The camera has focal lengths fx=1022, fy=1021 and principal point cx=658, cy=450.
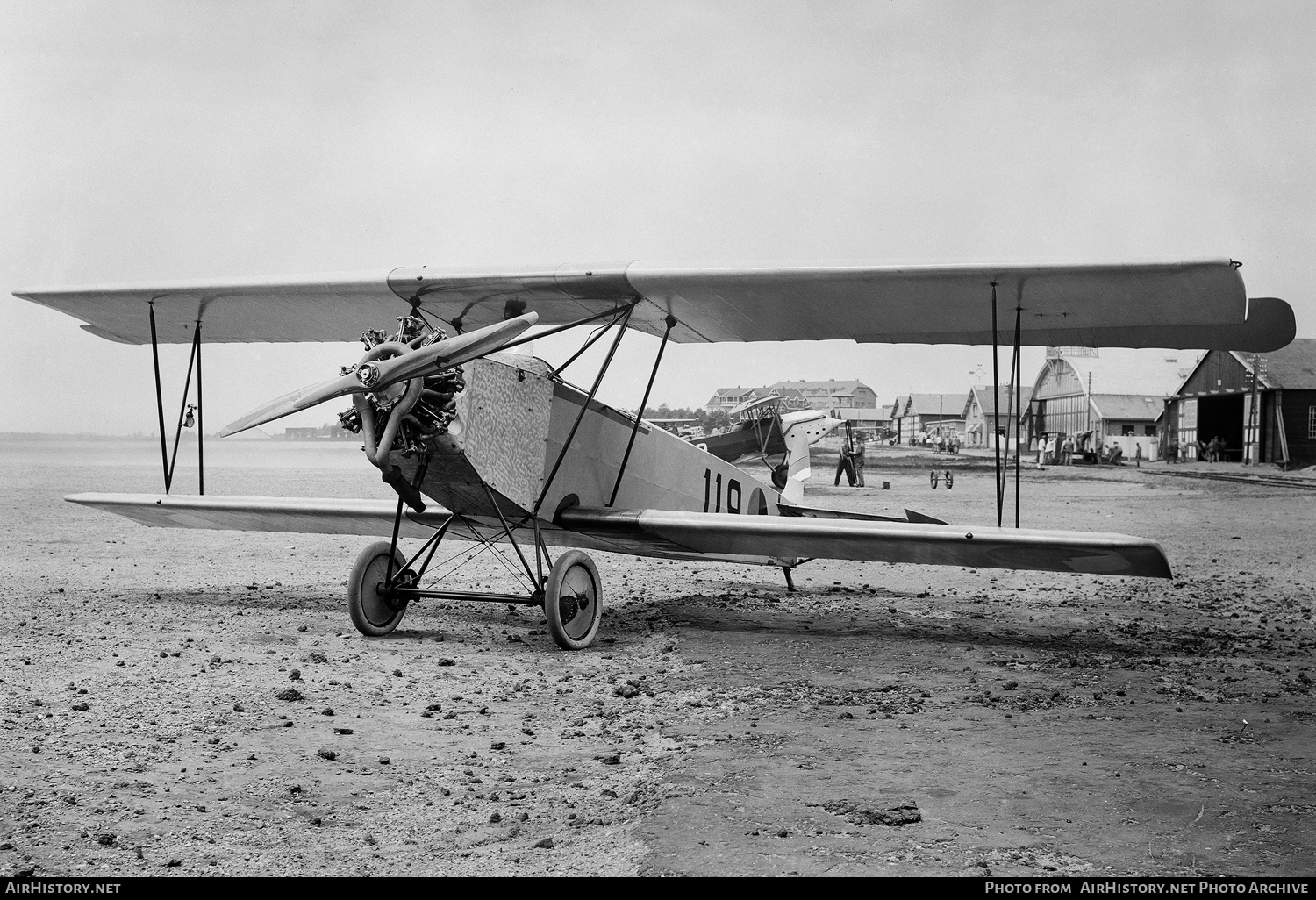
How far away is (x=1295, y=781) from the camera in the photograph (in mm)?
3699

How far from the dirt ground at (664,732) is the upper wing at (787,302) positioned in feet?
7.16

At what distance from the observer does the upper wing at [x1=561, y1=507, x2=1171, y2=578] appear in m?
6.05

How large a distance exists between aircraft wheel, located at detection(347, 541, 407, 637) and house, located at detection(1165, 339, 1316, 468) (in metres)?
31.7

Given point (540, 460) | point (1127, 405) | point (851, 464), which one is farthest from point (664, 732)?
point (1127, 405)

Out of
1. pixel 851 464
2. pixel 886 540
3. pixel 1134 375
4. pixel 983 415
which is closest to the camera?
pixel 886 540

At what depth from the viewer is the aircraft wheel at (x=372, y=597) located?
266 inches

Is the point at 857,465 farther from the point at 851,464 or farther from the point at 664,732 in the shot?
the point at 664,732

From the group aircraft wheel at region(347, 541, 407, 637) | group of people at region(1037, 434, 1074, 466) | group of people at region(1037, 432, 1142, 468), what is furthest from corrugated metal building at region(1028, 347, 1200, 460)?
aircraft wheel at region(347, 541, 407, 637)

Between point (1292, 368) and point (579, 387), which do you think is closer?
point (579, 387)

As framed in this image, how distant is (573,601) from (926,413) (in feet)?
328

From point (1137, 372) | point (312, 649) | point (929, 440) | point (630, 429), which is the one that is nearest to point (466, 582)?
point (630, 429)

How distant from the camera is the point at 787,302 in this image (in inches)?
276

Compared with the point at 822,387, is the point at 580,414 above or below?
below

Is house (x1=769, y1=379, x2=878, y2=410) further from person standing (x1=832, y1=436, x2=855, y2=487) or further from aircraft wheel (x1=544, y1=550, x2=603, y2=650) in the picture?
aircraft wheel (x1=544, y1=550, x2=603, y2=650)
